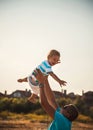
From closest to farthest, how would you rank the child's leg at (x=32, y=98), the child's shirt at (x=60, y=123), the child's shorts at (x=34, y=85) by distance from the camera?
the child's shirt at (x=60, y=123), the child's shorts at (x=34, y=85), the child's leg at (x=32, y=98)

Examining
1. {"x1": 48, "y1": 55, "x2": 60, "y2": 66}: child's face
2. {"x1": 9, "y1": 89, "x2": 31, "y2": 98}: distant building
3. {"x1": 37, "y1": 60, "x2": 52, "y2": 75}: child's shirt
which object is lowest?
{"x1": 9, "y1": 89, "x2": 31, "y2": 98}: distant building

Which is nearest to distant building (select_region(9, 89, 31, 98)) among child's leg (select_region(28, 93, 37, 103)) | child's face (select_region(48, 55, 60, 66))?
child's leg (select_region(28, 93, 37, 103))

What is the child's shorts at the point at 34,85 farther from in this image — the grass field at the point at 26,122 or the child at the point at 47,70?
the grass field at the point at 26,122

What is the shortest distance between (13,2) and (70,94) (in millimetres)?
1020

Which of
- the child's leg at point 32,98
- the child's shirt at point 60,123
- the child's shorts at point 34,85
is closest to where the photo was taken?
the child's shirt at point 60,123

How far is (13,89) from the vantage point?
266cm

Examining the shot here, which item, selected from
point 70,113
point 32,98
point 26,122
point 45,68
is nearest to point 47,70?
point 45,68

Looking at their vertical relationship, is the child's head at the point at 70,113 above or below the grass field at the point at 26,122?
above

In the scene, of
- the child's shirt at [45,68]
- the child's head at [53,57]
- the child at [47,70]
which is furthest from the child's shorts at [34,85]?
the child's head at [53,57]

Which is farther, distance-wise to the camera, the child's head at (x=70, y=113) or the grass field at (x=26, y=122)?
the grass field at (x=26, y=122)

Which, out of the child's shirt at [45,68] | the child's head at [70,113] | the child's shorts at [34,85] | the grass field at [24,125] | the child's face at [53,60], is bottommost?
the grass field at [24,125]

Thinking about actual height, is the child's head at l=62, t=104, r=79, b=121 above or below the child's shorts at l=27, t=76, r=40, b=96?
below

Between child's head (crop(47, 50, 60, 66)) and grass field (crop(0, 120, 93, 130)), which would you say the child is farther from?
grass field (crop(0, 120, 93, 130))

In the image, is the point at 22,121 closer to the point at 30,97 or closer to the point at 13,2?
the point at 30,97
